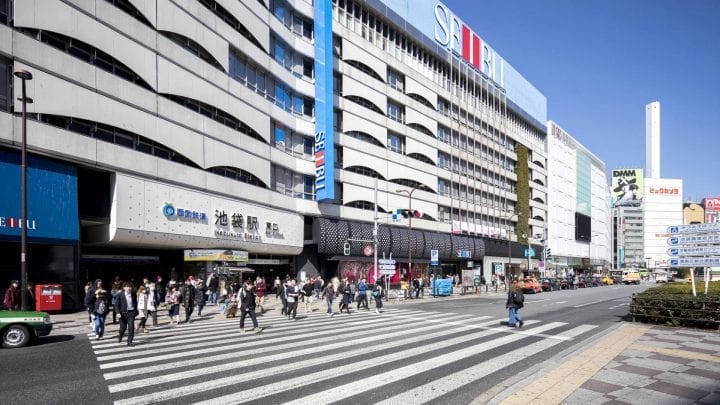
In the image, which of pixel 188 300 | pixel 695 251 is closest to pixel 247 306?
pixel 188 300

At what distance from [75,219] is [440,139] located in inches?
1745

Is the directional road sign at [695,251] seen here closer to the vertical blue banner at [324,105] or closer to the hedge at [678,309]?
the hedge at [678,309]

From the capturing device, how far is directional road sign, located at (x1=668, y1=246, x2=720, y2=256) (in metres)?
19.0

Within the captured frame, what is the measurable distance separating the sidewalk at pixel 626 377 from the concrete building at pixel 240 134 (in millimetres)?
20390

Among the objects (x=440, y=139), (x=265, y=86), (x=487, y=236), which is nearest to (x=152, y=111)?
(x=265, y=86)

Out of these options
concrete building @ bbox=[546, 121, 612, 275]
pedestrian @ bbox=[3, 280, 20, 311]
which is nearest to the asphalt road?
pedestrian @ bbox=[3, 280, 20, 311]

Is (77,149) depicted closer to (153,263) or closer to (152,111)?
(152,111)

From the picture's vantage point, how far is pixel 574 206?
107188 mm

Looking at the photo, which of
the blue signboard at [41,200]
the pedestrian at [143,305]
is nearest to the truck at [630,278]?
the pedestrian at [143,305]

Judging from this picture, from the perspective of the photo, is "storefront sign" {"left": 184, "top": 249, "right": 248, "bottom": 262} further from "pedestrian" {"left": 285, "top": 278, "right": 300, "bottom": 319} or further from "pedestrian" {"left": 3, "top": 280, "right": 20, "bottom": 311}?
"pedestrian" {"left": 3, "top": 280, "right": 20, "bottom": 311}

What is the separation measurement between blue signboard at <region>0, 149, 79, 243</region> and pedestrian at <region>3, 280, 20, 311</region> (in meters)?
2.95

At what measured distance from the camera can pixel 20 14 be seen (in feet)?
68.5

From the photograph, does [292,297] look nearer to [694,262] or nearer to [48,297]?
[48,297]

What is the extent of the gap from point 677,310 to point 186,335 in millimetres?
16667
